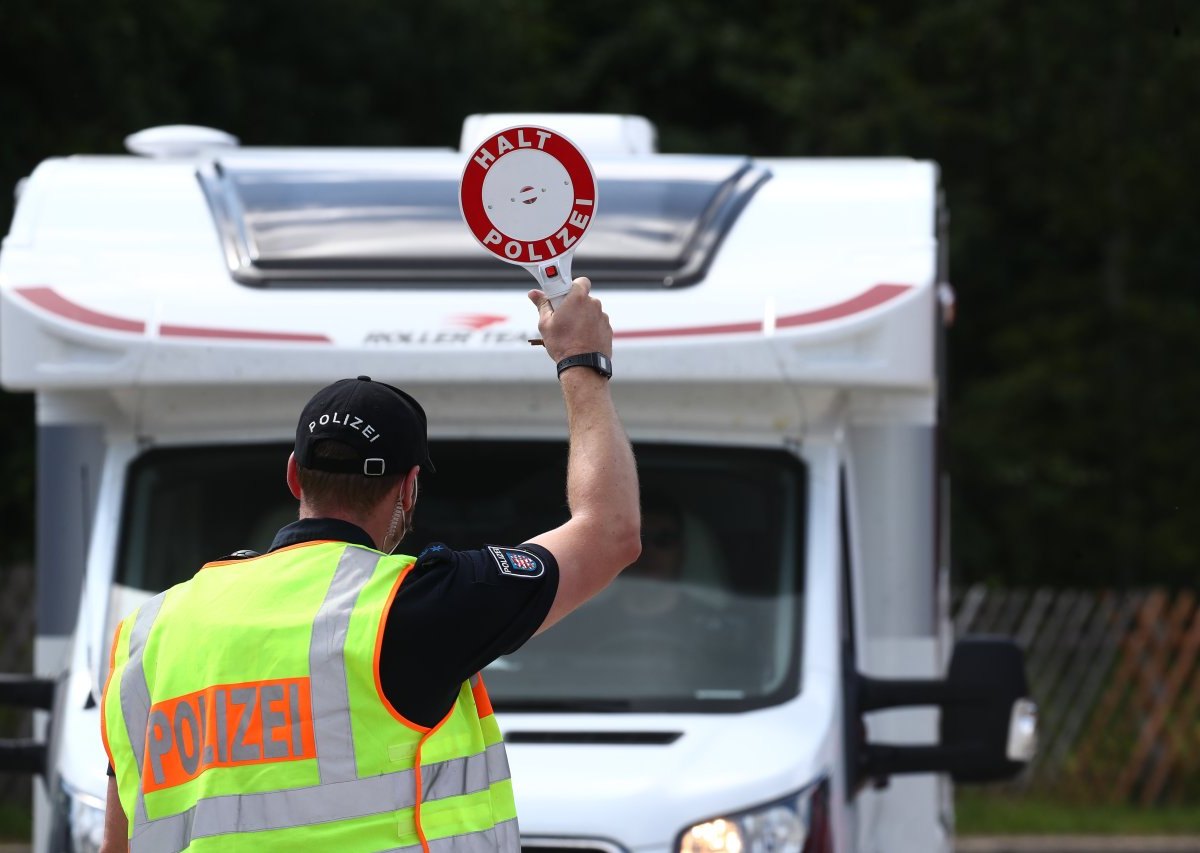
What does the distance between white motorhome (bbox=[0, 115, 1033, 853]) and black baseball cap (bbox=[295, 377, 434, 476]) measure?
1.27 m

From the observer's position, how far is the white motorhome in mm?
4039

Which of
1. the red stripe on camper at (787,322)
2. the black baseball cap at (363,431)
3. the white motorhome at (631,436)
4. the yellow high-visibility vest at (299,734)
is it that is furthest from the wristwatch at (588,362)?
the red stripe on camper at (787,322)

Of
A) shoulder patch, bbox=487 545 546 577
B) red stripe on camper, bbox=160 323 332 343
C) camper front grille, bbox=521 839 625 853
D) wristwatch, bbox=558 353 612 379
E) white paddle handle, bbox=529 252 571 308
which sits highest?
red stripe on camper, bbox=160 323 332 343

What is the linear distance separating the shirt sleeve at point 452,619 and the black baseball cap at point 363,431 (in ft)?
0.48

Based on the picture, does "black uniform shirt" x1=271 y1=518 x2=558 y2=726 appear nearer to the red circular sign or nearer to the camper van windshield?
the red circular sign

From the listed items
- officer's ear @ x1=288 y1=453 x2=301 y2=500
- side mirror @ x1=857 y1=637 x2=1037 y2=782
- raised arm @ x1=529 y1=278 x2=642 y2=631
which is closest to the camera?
raised arm @ x1=529 y1=278 x2=642 y2=631

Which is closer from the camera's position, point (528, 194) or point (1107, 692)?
point (528, 194)

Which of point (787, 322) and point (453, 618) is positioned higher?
point (787, 322)

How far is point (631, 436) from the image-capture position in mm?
4457

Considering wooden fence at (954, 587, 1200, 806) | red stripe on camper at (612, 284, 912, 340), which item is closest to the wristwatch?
red stripe on camper at (612, 284, 912, 340)

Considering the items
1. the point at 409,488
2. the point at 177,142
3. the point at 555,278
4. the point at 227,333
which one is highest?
the point at 177,142

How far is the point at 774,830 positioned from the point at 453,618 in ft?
4.82

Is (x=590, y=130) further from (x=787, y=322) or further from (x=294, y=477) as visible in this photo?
(x=294, y=477)

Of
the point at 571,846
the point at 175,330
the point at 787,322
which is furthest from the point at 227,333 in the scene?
the point at 571,846
